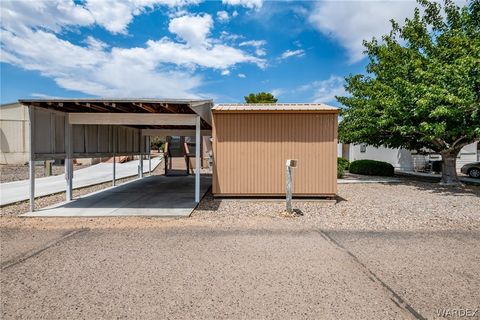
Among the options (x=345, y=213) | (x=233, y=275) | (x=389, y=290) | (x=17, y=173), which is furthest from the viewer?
(x=17, y=173)

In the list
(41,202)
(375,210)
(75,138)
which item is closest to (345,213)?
(375,210)

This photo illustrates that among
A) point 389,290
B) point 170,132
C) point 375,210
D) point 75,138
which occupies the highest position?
point 170,132

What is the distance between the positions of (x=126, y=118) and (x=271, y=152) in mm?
4089

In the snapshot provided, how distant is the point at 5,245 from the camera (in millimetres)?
4254

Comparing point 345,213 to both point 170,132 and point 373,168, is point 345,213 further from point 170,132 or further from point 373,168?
point 373,168

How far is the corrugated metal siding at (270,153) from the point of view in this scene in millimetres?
7453

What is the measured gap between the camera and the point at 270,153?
24.7 ft

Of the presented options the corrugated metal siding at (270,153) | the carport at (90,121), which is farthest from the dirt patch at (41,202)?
the corrugated metal siding at (270,153)

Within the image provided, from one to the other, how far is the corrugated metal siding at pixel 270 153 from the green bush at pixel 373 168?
8857mm

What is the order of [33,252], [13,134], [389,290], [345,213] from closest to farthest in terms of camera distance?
[389,290], [33,252], [345,213], [13,134]

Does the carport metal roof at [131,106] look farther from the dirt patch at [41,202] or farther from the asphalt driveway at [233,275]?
the asphalt driveway at [233,275]

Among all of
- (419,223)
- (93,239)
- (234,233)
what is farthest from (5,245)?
(419,223)

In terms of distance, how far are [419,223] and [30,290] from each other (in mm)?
6559

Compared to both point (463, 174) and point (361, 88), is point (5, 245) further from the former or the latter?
point (463, 174)
